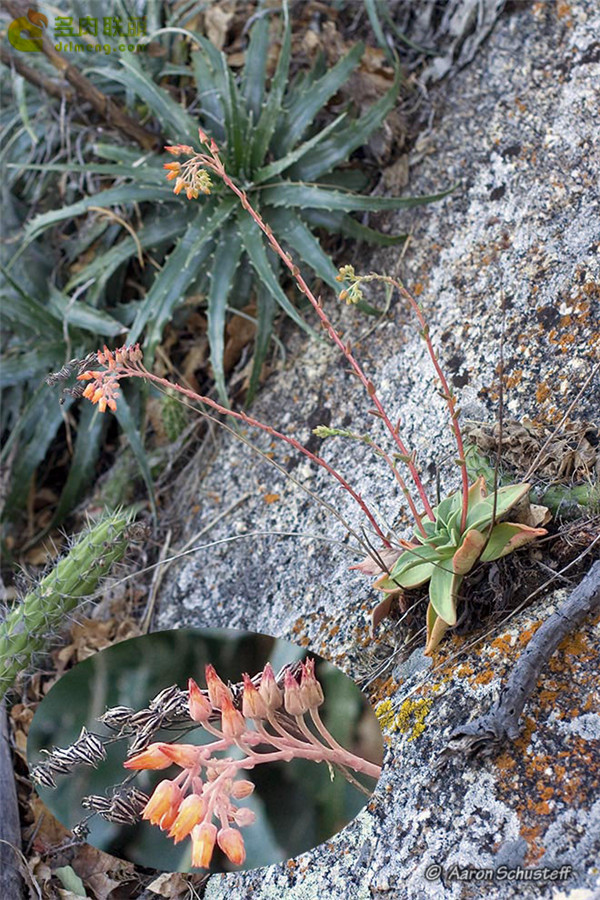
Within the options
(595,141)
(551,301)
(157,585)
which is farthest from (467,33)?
(157,585)

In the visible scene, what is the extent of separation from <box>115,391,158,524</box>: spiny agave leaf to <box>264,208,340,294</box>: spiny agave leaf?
0.63 metres

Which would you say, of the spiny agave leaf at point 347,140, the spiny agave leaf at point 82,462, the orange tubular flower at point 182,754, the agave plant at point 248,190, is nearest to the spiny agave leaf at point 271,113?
the agave plant at point 248,190

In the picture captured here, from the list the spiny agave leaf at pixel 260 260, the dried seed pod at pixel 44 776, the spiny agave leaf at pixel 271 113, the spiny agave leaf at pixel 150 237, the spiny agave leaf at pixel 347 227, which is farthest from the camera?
the spiny agave leaf at pixel 150 237

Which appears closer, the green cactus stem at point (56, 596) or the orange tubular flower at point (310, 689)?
the orange tubular flower at point (310, 689)

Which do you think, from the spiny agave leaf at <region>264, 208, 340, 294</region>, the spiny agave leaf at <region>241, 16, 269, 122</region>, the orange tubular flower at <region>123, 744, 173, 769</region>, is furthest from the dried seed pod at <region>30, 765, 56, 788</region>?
the spiny agave leaf at <region>241, 16, 269, 122</region>

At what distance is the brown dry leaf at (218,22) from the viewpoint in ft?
9.16

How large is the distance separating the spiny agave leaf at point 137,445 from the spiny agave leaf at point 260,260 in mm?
507

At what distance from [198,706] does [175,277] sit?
4.34 feet

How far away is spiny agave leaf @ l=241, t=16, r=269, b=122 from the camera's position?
2.46 meters

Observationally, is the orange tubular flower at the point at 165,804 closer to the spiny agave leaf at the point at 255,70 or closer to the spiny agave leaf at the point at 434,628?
the spiny agave leaf at the point at 434,628

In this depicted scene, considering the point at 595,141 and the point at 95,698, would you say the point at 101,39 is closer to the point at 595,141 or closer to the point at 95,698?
the point at 595,141

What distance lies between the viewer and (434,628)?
1.47 m
